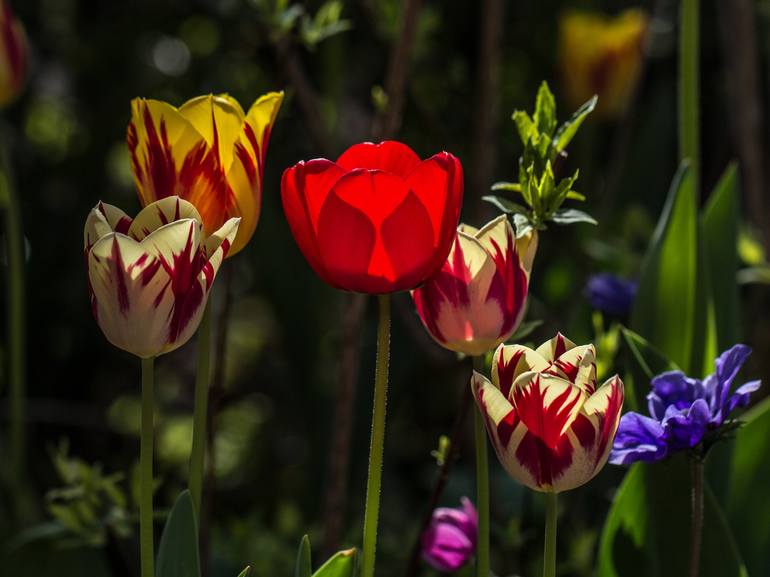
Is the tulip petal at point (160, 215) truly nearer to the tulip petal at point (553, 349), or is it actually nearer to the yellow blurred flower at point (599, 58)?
the tulip petal at point (553, 349)

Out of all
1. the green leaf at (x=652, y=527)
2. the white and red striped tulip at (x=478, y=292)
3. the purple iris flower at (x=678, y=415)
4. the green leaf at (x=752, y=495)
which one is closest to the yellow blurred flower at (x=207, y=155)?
the white and red striped tulip at (x=478, y=292)

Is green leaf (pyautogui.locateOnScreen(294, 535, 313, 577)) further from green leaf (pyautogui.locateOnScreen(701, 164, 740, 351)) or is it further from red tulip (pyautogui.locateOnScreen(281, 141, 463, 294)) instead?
green leaf (pyautogui.locateOnScreen(701, 164, 740, 351))

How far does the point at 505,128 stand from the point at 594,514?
0.77 metres

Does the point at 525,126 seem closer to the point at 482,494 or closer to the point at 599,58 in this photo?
the point at 482,494

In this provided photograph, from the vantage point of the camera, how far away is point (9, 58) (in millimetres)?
1069

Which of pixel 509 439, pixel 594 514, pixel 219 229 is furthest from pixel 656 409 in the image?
pixel 594 514

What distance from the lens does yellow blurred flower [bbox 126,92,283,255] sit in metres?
0.62

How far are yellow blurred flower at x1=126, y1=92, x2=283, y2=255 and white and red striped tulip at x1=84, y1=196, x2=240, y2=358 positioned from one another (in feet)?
0.13

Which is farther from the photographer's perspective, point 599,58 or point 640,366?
point 599,58

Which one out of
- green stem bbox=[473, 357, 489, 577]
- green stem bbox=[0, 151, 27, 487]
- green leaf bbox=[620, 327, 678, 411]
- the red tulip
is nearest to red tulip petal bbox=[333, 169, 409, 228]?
the red tulip

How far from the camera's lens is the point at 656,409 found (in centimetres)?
67

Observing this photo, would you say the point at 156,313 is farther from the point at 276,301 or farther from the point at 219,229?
the point at 276,301

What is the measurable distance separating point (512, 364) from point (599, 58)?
114 centimetres

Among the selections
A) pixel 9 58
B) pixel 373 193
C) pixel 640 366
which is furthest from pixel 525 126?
pixel 9 58
